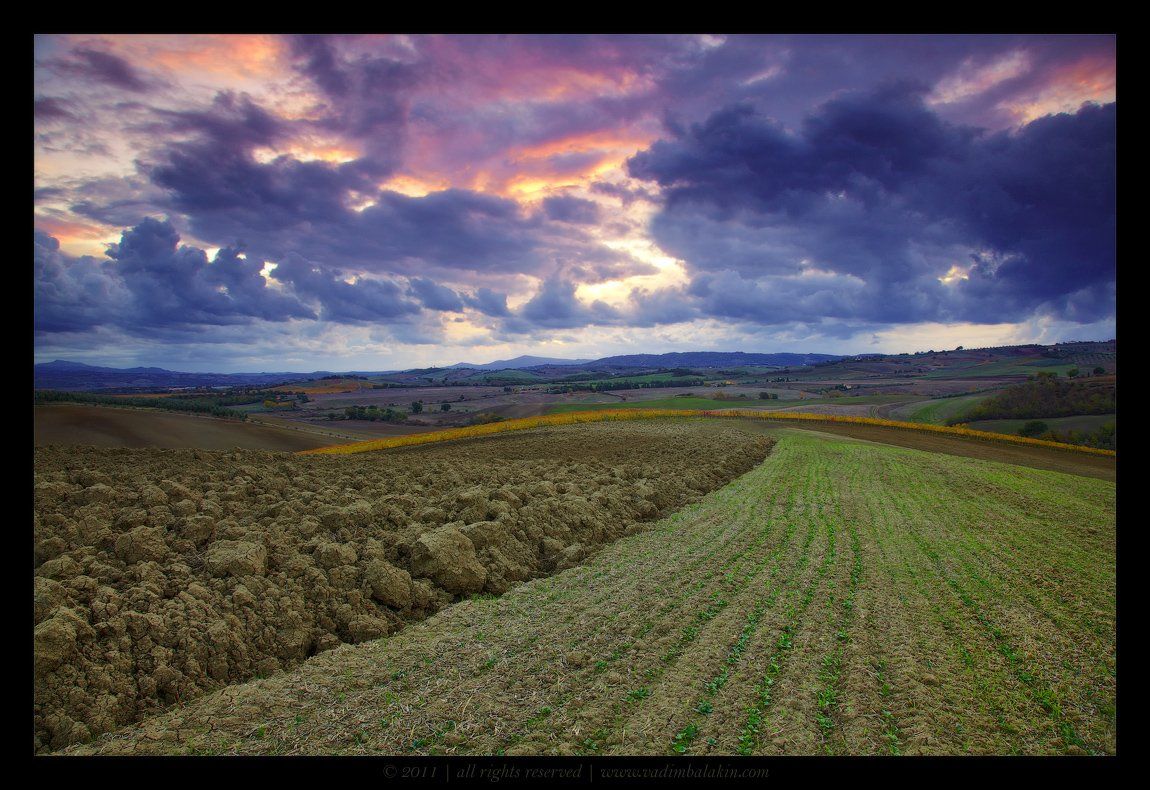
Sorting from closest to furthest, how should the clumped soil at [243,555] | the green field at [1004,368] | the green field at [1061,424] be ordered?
the clumped soil at [243,555] → the green field at [1061,424] → the green field at [1004,368]

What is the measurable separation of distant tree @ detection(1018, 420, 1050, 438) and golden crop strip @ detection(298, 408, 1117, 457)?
4.49 ft

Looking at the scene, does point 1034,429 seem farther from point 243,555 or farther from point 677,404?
point 243,555

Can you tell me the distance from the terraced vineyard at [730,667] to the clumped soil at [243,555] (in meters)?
0.52

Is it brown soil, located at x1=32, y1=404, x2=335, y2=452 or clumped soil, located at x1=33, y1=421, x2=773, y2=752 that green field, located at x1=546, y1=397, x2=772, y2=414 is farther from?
clumped soil, located at x1=33, y1=421, x2=773, y2=752

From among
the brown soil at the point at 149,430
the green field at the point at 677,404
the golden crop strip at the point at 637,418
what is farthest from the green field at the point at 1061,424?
the brown soil at the point at 149,430

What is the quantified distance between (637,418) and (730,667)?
3833 cm

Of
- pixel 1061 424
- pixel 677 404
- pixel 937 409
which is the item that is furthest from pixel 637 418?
pixel 937 409

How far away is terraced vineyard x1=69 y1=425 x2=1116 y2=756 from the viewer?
4062mm

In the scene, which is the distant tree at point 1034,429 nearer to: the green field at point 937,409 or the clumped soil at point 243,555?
the green field at point 937,409

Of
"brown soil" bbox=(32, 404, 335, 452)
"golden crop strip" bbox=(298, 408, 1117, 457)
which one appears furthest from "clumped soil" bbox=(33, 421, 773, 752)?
"golden crop strip" bbox=(298, 408, 1117, 457)

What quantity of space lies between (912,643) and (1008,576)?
4.26 m

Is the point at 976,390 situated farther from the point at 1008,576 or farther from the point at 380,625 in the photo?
the point at 380,625

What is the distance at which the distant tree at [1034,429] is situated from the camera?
37656 mm
